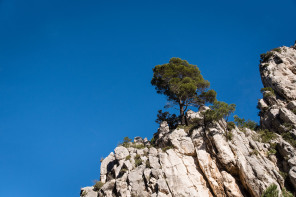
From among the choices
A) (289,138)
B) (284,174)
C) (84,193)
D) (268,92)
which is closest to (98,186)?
(84,193)

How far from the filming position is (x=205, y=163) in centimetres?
3103

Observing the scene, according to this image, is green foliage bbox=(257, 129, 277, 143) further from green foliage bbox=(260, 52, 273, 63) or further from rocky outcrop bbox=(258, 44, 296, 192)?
green foliage bbox=(260, 52, 273, 63)

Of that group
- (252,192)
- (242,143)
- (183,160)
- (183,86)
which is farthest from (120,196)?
(183,86)

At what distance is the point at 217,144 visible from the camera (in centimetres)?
3191

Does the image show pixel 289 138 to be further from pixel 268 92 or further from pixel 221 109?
pixel 268 92

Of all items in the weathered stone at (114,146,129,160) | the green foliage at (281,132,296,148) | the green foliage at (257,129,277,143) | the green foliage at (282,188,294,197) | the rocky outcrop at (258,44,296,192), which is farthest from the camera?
the weathered stone at (114,146,129,160)

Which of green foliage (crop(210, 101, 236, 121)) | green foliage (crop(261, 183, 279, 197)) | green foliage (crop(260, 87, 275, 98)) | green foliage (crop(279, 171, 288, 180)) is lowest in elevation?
green foliage (crop(261, 183, 279, 197))

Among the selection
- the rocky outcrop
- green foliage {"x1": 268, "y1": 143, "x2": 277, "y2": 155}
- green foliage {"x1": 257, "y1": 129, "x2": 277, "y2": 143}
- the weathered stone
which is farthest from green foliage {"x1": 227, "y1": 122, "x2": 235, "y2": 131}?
the weathered stone

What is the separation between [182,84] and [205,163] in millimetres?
16555

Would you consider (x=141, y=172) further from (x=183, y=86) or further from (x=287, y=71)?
(x=287, y=71)

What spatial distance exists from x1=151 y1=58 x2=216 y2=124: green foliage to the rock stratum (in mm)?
4362

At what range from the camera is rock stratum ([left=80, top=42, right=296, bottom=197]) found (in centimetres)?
2806

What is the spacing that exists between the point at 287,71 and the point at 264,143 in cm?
2433

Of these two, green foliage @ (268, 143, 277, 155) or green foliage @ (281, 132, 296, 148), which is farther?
green foliage @ (281, 132, 296, 148)
